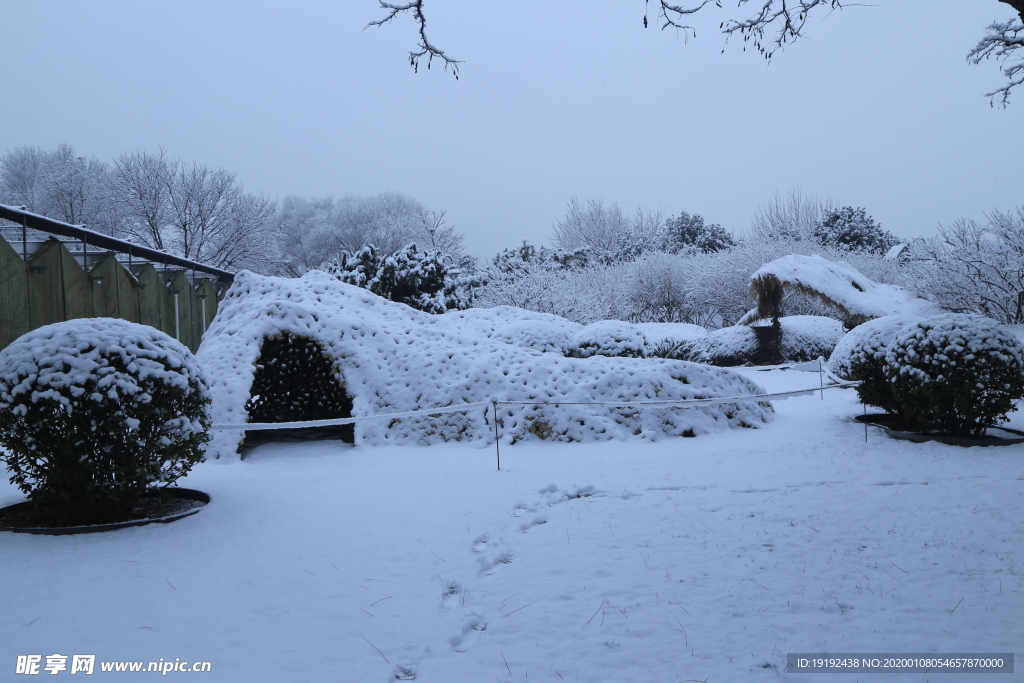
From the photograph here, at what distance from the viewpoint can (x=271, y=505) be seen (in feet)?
16.1

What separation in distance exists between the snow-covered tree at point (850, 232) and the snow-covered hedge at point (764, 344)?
15.0 m

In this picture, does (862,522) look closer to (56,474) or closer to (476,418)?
(476,418)

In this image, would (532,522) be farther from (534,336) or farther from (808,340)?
(808,340)

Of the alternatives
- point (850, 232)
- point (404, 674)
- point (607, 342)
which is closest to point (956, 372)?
point (607, 342)

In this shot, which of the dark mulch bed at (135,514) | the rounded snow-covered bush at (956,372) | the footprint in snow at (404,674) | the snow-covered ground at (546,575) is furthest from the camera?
the rounded snow-covered bush at (956,372)

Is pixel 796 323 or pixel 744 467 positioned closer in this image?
pixel 744 467

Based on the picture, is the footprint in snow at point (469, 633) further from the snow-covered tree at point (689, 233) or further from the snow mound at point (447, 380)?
the snow-covered tree at point (689, 233)

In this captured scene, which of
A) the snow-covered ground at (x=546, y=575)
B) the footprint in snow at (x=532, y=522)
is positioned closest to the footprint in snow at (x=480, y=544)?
the snow-covered ground at (x=546, y=575)

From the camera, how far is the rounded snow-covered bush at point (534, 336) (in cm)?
1020

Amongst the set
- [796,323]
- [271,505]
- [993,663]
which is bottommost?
[993,663]

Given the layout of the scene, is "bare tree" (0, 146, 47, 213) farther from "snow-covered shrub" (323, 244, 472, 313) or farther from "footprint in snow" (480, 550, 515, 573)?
"footprint in snow" (480, 550, 515, 573)

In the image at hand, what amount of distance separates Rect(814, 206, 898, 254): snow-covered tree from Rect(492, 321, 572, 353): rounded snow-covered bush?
2377 centimetres

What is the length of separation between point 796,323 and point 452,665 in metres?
16.6

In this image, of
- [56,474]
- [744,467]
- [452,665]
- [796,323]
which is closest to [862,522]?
[744,467]
